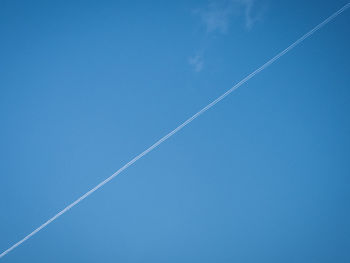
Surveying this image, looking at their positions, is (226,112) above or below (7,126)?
below

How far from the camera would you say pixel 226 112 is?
237 centimetres

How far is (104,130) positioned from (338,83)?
2097 mm

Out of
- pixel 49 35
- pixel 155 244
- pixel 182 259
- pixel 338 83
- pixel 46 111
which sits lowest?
pixel 182 259

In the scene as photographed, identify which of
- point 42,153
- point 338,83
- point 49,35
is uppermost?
point 49,35

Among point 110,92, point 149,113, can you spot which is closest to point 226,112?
point 149,113

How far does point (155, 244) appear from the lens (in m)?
2.35

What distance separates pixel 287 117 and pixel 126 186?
5.15ft

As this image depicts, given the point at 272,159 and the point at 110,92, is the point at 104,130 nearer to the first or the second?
the point at 110,92

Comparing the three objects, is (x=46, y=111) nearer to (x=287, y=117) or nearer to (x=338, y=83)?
(x=287, y=117)

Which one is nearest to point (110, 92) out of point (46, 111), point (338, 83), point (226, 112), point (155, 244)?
point (46, 111)

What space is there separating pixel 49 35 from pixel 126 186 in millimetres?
1475

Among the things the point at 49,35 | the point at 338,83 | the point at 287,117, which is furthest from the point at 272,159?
the point at 49,35

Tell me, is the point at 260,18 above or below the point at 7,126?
below

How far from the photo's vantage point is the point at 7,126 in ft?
7.54
